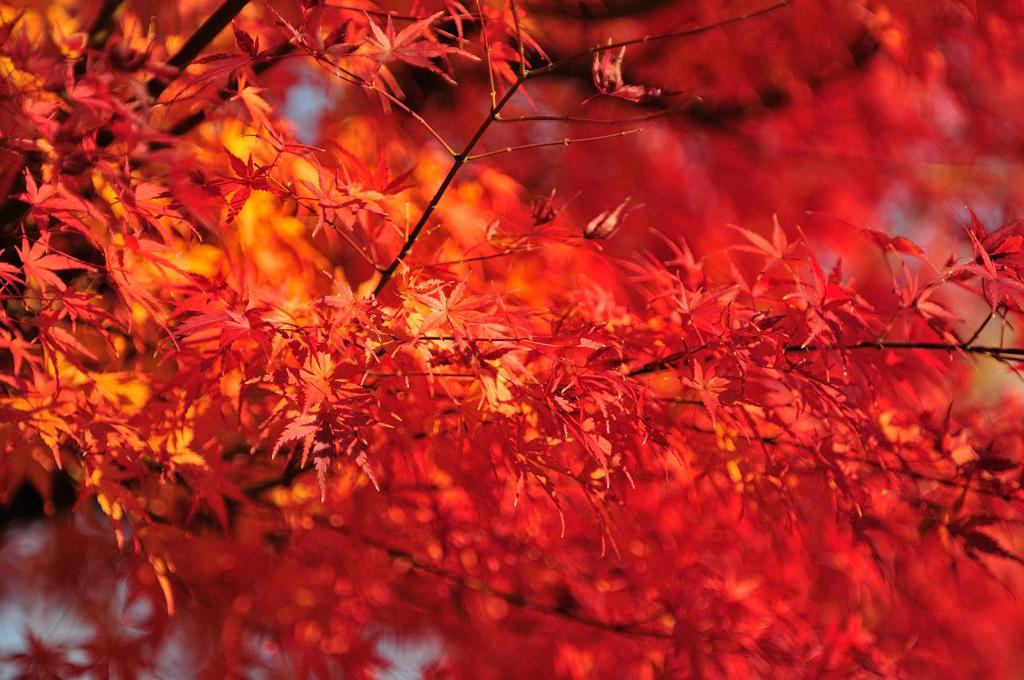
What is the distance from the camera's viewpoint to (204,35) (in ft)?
4.90

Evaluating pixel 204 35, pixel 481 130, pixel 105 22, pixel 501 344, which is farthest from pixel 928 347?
pixel 105 22

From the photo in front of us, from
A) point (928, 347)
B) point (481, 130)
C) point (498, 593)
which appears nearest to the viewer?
point (481, 130)

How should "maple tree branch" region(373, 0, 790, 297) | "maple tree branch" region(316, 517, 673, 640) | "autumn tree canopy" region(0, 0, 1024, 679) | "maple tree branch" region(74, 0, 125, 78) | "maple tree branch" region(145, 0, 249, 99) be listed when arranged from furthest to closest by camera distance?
"maple tree branch" region(316, 517, 673, 640) < "maple tree branch" region(74, 0, 125, 78) < "maple tree branch" region(145, 0, 249, 99) < "autumn tree canopy" region(0, 0, 1024, 679) < "maple tree branch" region(373, 0, 790, 297)

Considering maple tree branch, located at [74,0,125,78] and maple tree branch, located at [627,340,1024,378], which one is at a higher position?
maple tree branch, located at [74,0,125,78]

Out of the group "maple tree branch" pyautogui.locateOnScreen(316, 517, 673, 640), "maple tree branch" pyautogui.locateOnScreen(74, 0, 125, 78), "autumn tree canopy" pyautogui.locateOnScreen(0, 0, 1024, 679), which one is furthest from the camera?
"maple tree branch" pyautogui.locateOnScreen(316, 517, 673, 640)

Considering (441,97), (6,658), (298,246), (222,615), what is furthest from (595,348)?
(441,97)

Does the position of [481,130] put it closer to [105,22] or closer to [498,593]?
[105,22]

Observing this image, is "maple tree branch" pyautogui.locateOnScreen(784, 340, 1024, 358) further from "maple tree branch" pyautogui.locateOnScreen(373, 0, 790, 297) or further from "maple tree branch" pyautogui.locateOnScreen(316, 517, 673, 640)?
"maple tree branch" pyautogui.locateOnScreen(316, 517, 673, 640)

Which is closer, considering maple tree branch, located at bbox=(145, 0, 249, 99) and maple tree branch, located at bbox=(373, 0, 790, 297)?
maple tree branch, located at bbox=(373, 0, 790, 297)

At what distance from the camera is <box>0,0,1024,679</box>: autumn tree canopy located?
129 cm

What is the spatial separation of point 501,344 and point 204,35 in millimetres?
843

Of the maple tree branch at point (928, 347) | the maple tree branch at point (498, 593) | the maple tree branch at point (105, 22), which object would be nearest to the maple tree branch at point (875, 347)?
the maple tree branch at point (928, 347)

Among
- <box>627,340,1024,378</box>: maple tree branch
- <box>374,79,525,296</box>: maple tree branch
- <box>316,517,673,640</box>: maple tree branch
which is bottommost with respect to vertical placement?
<box>316,517,673,640</box>: maple tree branch

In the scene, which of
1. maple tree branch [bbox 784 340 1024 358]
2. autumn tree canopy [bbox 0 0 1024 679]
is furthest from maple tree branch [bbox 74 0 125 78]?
maple tree branch [bbox 784 340 1024 358]
